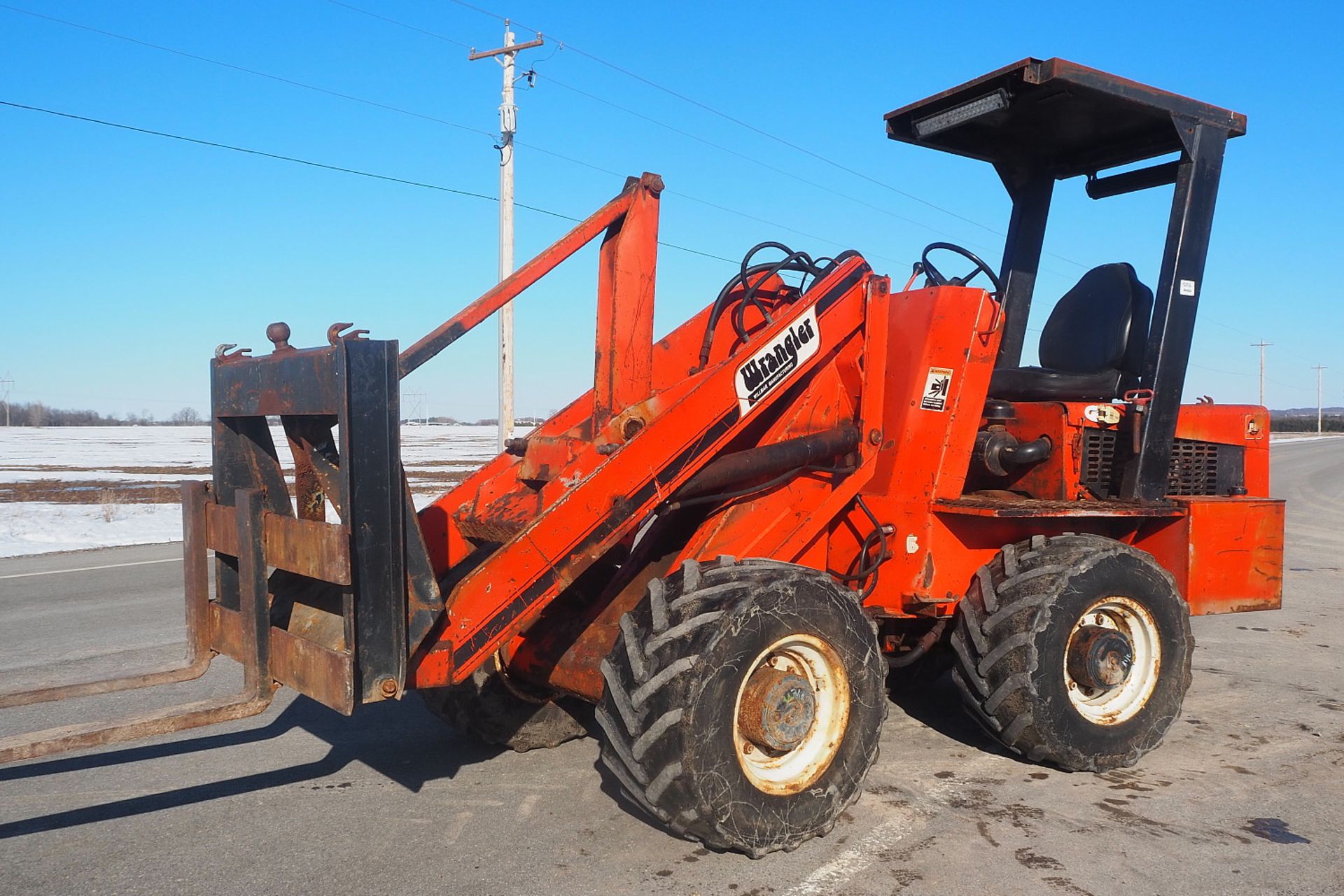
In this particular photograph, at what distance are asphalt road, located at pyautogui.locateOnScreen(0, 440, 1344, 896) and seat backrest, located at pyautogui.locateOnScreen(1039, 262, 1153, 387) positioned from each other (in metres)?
1.96

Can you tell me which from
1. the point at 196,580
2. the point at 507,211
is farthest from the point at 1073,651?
the point at 507,211

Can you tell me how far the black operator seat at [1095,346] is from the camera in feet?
18.3

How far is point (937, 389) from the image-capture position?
499cm

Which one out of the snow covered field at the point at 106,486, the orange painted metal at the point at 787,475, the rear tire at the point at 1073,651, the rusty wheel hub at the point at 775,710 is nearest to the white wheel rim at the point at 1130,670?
the rear tire at the point at 1073,651

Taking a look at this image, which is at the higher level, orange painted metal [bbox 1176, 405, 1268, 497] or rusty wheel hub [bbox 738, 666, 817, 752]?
orange painted metal [bbox 1176, 405, 1268, 497]

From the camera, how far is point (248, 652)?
12.2 feet

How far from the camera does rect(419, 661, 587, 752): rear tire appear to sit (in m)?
4.85

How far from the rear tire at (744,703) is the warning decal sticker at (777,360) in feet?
2.45

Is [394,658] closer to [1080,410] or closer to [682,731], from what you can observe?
[682,731]

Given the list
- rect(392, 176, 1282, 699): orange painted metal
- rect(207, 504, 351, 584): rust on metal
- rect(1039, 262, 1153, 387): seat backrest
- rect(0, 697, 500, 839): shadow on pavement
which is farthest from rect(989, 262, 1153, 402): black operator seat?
rect(207, 504, 351, 584): rust on metal

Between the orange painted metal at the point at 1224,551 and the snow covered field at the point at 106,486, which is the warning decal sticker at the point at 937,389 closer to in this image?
the orange painted metal at the point at 1224,551

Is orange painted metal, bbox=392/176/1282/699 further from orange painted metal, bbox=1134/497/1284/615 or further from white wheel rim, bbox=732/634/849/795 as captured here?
white wheel rim, bbox=732/634/849/795

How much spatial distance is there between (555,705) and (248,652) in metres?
1.71

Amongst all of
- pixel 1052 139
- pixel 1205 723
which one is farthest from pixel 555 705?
pixel 1052 139
